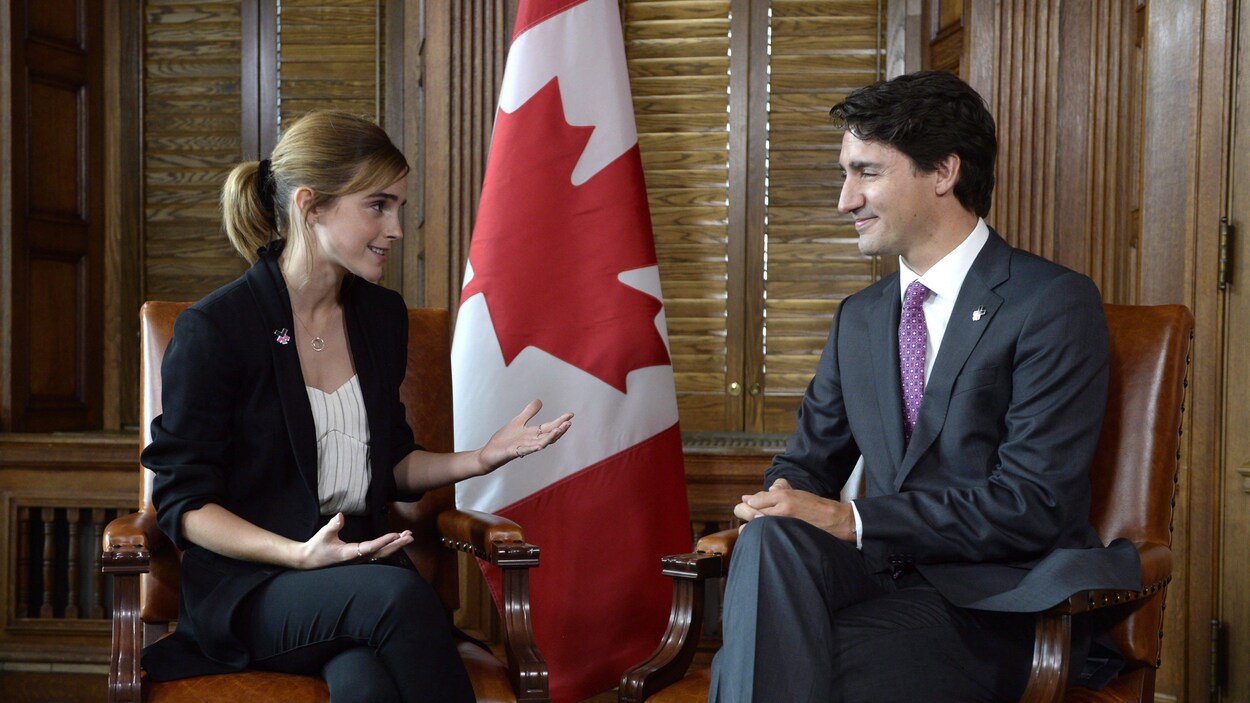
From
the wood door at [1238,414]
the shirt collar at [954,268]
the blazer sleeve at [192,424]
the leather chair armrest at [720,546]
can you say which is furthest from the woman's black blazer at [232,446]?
the wood door at [1238,414]

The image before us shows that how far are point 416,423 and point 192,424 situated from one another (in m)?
0.57

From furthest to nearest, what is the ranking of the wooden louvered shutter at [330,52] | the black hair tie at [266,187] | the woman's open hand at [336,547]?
the wooden louvered shutter at [330,52], the black hair tie at [266,187], the woman's open hand at [336,547]

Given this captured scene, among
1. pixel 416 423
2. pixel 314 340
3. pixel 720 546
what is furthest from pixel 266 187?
pixel 720 546

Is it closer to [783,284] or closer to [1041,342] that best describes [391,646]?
[1041,342]

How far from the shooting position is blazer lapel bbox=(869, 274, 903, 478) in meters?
1.89

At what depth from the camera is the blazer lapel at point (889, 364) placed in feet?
6.20

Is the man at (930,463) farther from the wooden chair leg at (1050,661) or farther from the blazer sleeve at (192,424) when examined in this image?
the blazer sleeve at (192,424)

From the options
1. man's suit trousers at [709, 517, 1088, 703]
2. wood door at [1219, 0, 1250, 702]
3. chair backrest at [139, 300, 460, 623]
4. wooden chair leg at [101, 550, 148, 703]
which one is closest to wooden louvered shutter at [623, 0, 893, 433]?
wood door at [1219, 0, 1250, 702]

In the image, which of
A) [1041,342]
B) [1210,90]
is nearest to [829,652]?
[1041,342]

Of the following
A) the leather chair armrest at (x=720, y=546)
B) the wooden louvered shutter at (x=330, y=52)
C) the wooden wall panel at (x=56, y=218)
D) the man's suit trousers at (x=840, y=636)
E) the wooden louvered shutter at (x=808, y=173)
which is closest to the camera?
the man's suit trousers at (x=840, y=636)

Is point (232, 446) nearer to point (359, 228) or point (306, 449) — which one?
point (306, 449)

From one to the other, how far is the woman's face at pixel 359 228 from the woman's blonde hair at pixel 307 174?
0.05ft

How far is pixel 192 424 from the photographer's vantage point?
182 centimetres

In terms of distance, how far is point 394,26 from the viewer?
360 cm
